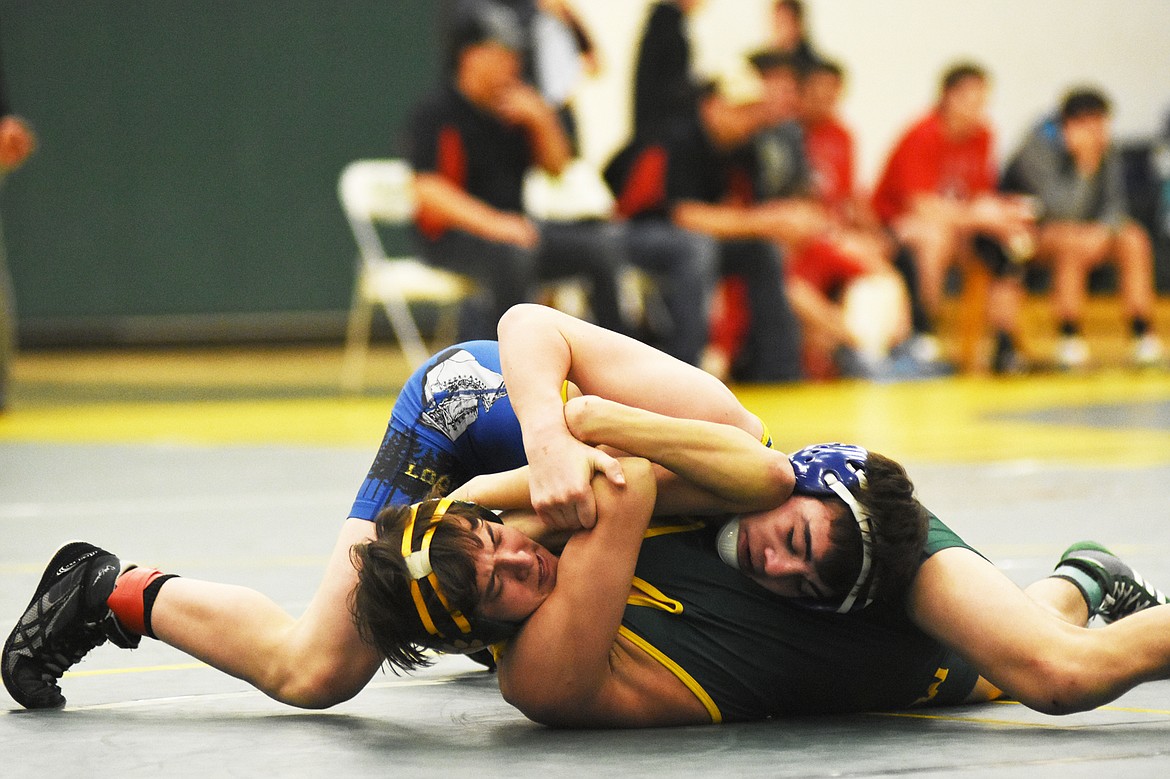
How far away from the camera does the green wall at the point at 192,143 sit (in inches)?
435

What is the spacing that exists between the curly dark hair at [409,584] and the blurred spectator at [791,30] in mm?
7399

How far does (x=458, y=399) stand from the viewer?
2.45 meters

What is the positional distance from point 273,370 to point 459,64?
12.2 ft

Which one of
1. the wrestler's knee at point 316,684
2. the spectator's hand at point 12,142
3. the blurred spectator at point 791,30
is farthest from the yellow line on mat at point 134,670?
the blurred spectator at point 791,30

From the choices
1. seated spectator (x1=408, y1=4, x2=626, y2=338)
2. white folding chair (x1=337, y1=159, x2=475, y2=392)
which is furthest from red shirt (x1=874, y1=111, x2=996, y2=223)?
seated spectator (x1=408, y1=4, x2=626, y2=338)

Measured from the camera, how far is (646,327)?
8.52 meters

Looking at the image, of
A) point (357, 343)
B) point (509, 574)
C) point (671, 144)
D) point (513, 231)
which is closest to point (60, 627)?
point (509, 574)

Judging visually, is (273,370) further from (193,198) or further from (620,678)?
(620,678)

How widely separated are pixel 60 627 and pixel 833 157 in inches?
288

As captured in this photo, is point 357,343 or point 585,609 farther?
point 357,343

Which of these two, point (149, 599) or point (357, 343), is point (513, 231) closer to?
point (357, 343)

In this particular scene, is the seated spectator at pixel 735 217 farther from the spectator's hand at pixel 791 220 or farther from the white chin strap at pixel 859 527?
the white chin strap at pixel 859 527

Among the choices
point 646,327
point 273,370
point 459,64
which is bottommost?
point 273,370

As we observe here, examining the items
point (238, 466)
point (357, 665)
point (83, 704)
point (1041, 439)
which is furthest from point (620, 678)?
point (1041, 439)
